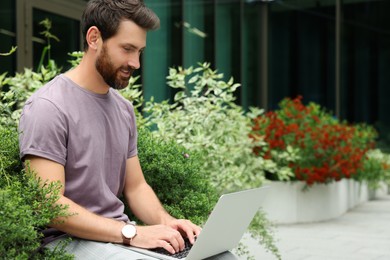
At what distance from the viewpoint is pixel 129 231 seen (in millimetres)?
2686

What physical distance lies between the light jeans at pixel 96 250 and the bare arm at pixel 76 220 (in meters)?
0.03

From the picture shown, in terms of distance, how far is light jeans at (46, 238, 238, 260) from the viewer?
8.48 feet

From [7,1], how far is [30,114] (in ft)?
18.6

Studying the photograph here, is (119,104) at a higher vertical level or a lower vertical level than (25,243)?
higher

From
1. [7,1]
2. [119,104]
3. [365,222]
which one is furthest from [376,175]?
[119,104]

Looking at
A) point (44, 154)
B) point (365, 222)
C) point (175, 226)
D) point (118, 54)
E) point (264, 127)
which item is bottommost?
point (365, 222)

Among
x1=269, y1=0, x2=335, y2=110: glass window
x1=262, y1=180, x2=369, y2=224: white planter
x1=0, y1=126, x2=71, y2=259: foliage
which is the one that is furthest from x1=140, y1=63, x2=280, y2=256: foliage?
x1=269, y1=0, x2=335, y2=110: glass window

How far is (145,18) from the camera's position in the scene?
2.78 metres

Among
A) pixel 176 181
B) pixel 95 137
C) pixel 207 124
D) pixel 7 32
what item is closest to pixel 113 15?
pixel 95 137

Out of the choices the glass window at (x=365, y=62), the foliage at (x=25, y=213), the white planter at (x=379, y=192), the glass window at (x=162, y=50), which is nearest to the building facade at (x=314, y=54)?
the glass window at (x=365, y=62)

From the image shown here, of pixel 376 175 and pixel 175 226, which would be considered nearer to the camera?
pixel 175 226

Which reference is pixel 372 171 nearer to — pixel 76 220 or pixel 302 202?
pixel 302 202

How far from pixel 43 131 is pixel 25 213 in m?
0.33

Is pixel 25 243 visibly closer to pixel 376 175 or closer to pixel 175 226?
pixel 175 226
